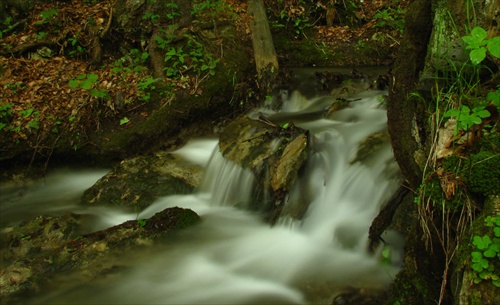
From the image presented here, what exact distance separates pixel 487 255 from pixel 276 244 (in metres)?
2.69

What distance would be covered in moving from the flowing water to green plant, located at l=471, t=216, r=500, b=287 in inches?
58.3

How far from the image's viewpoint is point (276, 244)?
4.76 metres

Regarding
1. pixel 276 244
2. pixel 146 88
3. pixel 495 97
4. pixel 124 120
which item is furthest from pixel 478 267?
pixel 146 88

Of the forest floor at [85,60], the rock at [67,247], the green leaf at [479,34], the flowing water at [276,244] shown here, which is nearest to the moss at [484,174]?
the green leaf at [479,34]

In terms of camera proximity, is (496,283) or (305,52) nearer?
(496,283)

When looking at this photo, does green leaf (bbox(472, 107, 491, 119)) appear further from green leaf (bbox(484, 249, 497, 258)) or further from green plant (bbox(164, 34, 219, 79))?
green plant (bbox(164, 34, 219, 79))

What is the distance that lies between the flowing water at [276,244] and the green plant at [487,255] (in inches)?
58.3

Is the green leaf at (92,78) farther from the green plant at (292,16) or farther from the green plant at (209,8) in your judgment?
the green plant at (292,16)

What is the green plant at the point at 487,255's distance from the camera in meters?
2.28

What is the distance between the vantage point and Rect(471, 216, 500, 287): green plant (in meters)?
2.28

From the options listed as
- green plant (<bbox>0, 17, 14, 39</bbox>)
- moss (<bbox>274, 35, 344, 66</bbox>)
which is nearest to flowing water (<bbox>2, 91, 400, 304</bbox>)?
moss (<bbox>274, 35, 344, 66</bbox>)

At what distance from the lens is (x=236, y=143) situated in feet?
20.3

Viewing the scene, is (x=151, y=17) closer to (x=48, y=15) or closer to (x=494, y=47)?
(x=48, y=15)

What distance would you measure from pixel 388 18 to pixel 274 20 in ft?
7.90
